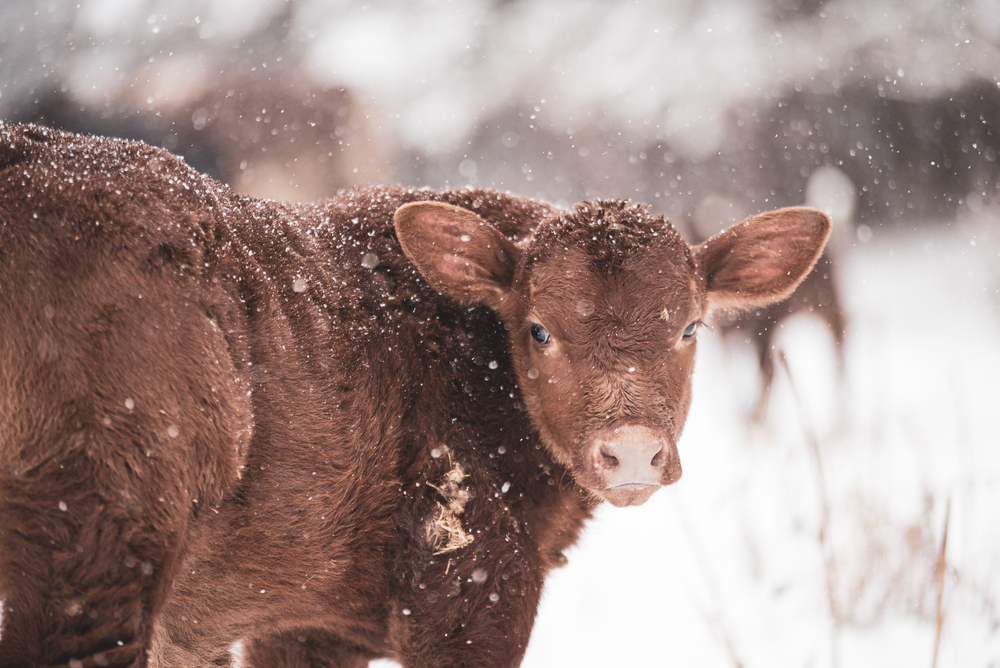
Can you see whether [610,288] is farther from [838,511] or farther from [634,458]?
[838,511]

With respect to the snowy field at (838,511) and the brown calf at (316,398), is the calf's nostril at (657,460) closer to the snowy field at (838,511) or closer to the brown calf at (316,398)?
the brown calf at (316,398)

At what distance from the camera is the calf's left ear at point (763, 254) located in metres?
3.38

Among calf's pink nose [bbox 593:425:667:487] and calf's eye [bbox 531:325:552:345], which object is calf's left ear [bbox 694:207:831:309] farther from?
calf's pink nose [bbox 593:425:667:487]

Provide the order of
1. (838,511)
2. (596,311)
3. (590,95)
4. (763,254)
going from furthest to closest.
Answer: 1. (590,95)
2. (838,511)
3. (763,254)
4. (596,311)

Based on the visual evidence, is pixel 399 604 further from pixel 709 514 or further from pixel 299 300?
pixel 709 514

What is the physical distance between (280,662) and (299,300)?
1.88 m

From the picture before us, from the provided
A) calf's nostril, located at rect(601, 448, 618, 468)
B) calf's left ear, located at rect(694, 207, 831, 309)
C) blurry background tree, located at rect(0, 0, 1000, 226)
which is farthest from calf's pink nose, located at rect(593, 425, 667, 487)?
blurry background tree, located at rect(0, 0, 1000, 226)

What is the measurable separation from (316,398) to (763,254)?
216 centimetres

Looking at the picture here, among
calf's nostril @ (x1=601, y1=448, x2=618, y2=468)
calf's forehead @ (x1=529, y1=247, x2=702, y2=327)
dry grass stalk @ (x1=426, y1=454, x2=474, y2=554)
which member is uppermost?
calf's forehead @ (x1=529, y1=247, x2=702, y2=327)

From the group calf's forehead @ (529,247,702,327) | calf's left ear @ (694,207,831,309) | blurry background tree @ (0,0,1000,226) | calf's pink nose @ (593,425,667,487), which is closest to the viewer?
calf's pink nose @ (593,425,667,487)

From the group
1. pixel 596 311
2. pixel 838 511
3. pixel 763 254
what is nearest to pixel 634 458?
pixel 596 311

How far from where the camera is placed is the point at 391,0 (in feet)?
26.5

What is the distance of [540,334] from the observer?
3.07m

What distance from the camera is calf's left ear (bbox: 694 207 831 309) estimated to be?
3.38 meters
